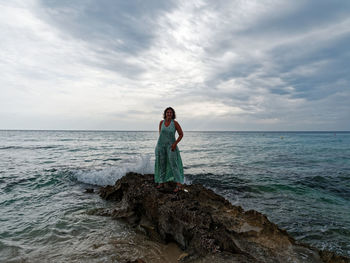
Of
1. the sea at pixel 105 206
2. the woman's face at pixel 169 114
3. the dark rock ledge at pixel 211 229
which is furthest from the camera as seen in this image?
the woman's face at pixel 169 114

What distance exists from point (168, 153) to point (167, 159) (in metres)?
0.25

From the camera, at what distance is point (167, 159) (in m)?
6.02

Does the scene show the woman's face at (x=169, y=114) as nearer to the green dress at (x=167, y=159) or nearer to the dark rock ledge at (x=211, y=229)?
the green dress at (x=167, y=159)

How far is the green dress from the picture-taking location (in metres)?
5.73

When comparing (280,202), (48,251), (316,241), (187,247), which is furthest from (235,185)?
(48,251)

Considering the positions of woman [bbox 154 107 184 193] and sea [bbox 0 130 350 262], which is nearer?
sea [bbox 0 130 350 262]

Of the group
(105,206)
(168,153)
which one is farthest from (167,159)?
(105,206)

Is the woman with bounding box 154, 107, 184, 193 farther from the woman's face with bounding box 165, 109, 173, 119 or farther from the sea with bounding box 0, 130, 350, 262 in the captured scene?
the sea with bounding box 0, 130, 350, 262

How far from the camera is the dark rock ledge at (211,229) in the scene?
3.21 metres

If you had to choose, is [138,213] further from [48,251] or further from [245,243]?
[245,243]

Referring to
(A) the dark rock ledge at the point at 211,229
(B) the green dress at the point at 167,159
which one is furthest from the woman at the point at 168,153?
(A) the dark rock ledge at the point at 211,229

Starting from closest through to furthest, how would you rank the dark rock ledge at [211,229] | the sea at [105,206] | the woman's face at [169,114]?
the dark rock ledge at [211,229] < the sea at [105,206] < the woman's face at [169,114]

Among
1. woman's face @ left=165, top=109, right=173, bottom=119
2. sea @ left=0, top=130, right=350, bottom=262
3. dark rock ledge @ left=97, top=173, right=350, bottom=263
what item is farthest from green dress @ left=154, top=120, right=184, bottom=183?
sea @ left=0, top=130, right=350, bottom=262

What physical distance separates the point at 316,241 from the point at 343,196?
16.3 feet
